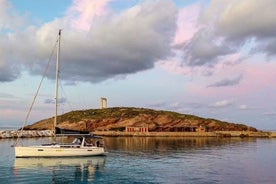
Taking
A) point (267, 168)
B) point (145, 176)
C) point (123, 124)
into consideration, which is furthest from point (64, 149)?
point (123, 124)

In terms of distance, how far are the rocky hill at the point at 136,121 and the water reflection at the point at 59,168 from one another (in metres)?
101

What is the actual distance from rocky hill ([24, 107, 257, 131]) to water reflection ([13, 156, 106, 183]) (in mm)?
101391

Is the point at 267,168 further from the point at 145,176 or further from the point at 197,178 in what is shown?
the point at 145,176

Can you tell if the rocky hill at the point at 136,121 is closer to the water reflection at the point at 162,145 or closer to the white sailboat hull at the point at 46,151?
the water reflection at the point at 162,145

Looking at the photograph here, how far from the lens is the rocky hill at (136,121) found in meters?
157

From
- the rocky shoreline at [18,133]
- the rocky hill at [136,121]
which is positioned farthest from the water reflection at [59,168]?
the rocky hill at [136,121]

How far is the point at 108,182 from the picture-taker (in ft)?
122

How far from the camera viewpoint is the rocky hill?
157m

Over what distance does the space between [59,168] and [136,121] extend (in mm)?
113538

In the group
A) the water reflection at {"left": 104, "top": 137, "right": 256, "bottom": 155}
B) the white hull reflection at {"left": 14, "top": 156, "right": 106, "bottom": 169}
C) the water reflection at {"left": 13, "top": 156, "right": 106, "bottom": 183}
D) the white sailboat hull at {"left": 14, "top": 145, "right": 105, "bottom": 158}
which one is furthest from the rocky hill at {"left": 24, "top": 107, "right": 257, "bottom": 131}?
the water reflection at {"left": 13, "top": 156, "right": 106, "bottom": 183}

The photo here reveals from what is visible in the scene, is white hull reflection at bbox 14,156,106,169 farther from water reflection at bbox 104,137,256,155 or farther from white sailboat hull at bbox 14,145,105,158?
water reflection at bbox 104,137,256,155

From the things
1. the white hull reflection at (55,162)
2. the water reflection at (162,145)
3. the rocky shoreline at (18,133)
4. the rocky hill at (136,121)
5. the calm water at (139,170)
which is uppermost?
the rocky hill at (136,121)

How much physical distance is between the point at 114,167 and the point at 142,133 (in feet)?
296

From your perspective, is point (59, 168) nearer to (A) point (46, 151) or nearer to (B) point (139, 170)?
(A) point (46, 151)
